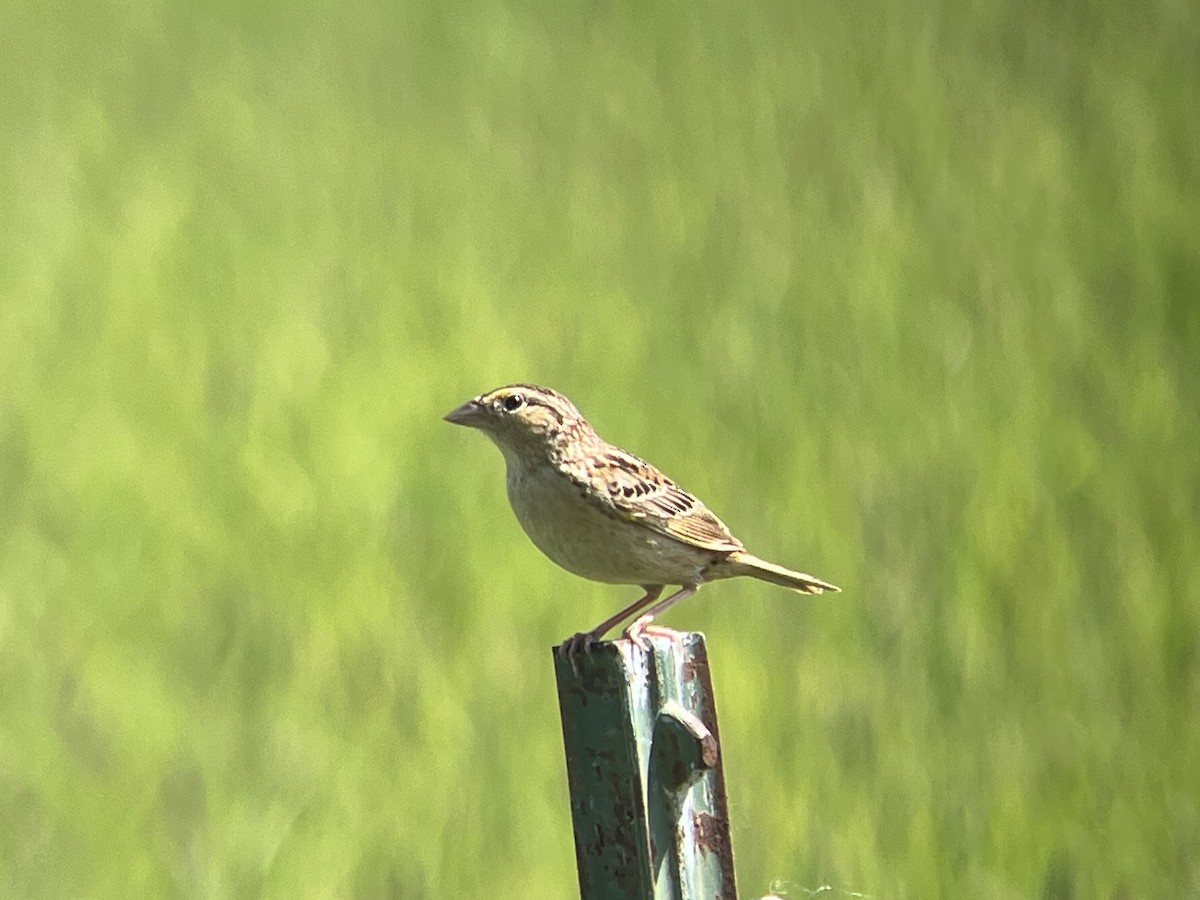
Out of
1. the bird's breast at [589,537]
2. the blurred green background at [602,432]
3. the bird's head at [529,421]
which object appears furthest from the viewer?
the blurred green background at [602,432]

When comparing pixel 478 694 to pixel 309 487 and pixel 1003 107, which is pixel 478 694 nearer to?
pixel 309 487

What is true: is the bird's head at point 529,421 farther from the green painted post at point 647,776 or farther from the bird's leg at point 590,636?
the green painted post at point 647,776

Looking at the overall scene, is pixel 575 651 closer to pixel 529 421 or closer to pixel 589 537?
pixel 589 537

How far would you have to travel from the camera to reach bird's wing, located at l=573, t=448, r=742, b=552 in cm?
353

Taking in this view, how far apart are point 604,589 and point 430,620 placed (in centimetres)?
55

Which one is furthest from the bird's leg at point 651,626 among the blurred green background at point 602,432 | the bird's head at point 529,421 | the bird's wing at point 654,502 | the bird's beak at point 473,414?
the blurred green background at point 602,432

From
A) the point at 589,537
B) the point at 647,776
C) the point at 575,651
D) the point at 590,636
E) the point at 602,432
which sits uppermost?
the point at 602,432

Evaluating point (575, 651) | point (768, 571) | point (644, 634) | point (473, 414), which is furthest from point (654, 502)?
point (575, 651)

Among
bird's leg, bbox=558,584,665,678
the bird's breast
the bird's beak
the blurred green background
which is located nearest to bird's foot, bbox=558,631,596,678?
bird's leg, bbox=558,584,665,678

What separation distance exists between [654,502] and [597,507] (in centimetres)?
13

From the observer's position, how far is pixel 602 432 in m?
5.85

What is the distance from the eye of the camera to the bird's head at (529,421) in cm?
361

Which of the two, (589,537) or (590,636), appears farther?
(589,537)

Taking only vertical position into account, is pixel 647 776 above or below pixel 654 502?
below
